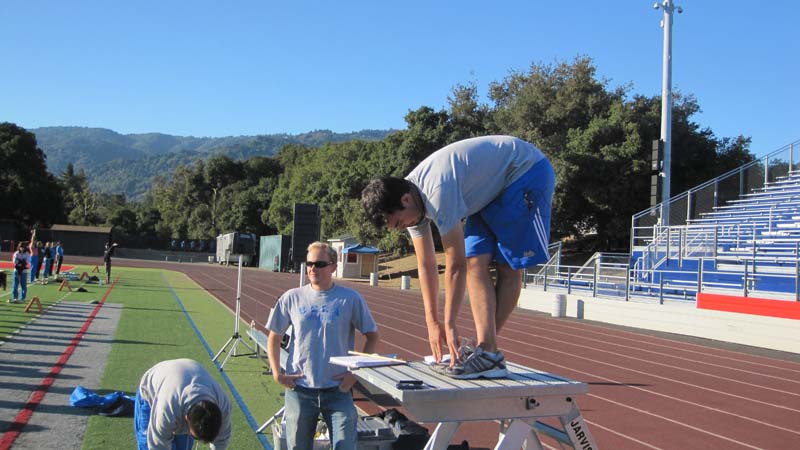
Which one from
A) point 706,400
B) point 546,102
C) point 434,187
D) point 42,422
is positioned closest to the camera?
point 434,187

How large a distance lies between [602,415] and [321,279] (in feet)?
15.3

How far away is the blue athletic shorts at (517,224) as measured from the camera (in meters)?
3.27

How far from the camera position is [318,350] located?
3.98 m

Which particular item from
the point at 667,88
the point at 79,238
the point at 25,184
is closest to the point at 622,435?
the point at 667,88

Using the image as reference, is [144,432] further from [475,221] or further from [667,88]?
[667,88]

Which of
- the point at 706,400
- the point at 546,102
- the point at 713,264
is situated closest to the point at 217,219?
the point at 546,102

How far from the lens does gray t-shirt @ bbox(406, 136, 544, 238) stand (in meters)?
2.98

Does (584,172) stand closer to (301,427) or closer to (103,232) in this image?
(301,427)

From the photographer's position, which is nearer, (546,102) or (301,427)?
(301,427)

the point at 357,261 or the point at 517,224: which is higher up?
the point at 517,224

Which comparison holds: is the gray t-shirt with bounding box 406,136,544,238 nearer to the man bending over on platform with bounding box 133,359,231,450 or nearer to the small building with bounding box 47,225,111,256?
the man bending over on platform with bounding box 133,359,231,450

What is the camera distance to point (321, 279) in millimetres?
4172

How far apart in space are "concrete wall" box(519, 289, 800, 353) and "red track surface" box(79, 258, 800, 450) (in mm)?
788

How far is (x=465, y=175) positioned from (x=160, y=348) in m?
9.10
